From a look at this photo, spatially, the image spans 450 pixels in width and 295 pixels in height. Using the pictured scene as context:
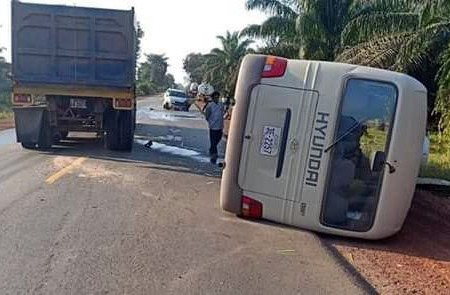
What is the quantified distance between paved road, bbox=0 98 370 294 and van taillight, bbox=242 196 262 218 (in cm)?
18

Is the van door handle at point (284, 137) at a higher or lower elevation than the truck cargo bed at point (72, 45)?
lower

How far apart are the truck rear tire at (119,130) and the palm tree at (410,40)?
8093 mm

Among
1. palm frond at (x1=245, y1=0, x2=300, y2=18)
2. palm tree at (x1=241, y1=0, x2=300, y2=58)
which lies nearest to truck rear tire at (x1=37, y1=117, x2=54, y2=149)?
palm tree at (x1=241, y1=0, x2=300, y2=58)

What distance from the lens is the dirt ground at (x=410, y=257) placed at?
5.93 m

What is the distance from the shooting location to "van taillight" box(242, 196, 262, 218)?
8102mm

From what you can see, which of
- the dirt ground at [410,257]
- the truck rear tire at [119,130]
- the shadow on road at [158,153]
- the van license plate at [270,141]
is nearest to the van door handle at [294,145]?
the van license plate at [270,141]

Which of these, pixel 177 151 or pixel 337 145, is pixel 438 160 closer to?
pixel 177 151

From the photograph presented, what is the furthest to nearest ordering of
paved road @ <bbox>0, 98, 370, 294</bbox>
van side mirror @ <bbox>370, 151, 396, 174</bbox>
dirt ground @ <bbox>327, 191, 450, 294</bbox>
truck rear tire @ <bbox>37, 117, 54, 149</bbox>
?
truck rear tire @ <bbox>37, 117, 54, 149</bbox> < van side mirror @ <bbox>370, 151, 396, 174</bbox> < dirt ground @ <bbox>327, 191, 450, 294</bbox> < paved road @ <bbox>0, 98, 370, 294</bbox>

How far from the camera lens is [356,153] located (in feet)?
25.3

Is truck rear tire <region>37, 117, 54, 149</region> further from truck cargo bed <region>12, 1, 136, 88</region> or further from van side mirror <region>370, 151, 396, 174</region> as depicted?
van side mirror <region>370, 151, 396, 174</region>

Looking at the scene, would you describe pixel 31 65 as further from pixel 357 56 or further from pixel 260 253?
pixel 357 56

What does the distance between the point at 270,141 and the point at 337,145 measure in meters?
0.82

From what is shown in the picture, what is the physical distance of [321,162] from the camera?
7.72 meters

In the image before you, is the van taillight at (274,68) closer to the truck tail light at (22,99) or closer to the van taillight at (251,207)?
the van taillight at (251,207)
